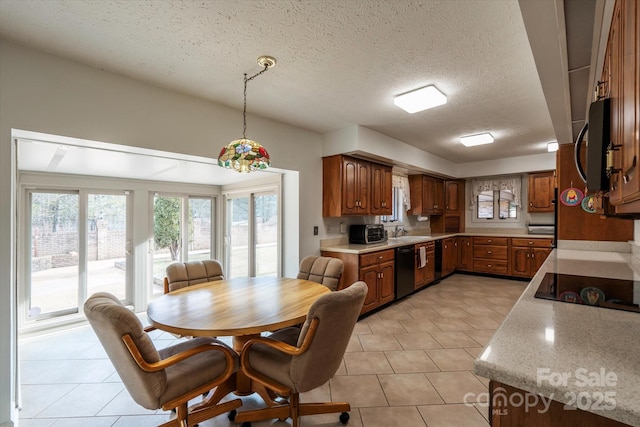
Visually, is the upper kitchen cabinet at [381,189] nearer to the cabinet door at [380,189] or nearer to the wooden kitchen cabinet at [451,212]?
the cabinet door at [380,189]

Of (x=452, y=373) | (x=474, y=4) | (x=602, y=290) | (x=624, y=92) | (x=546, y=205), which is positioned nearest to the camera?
(x=624, y=92)

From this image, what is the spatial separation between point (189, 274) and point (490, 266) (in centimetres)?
565

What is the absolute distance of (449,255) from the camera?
5.82m

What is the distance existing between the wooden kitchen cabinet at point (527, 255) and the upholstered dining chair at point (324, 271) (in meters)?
4.52

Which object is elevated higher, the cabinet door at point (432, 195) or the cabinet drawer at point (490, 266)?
the cabinet door at point (432, 195)

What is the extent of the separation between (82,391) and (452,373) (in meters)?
2.90

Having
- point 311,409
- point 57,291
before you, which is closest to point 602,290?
point 311,409

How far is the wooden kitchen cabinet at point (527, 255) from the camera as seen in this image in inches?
204

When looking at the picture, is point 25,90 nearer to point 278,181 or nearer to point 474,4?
point 278,181

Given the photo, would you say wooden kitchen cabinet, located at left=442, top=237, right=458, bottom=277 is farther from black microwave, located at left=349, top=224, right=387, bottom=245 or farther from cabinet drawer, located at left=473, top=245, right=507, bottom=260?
black microwave, located at left=349, top=224, right=387, bottom=245

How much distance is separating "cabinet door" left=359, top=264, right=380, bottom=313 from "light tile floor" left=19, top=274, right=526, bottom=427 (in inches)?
7.1

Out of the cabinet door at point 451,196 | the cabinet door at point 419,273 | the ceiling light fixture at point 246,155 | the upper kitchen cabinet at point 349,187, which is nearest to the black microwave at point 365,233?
the upper kitchen cabinet at point 349,187

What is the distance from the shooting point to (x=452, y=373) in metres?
2.34

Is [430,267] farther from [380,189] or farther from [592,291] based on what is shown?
[592,291]
